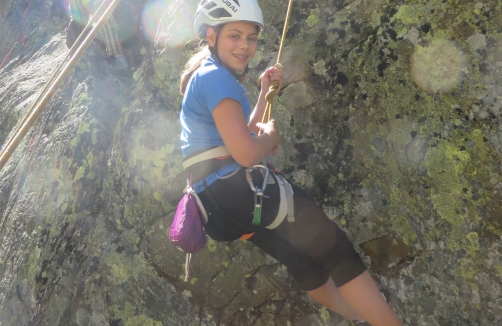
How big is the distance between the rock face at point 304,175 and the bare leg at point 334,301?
33 centimetres

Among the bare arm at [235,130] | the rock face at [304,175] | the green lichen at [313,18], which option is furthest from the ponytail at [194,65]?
the green lichen at [313,18]

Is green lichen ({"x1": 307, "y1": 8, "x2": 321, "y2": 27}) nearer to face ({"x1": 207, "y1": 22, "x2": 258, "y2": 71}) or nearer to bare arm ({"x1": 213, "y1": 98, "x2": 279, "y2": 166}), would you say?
face ({"x1": 207, "y1": 22, "x2": 258, "y2": 71})

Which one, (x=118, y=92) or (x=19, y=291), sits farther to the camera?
(x=118, y=92)

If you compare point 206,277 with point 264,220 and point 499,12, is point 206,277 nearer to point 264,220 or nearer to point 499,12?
point 264,220

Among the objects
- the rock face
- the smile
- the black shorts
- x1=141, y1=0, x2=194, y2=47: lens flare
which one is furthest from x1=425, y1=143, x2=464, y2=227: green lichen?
x1=141, y1=0, x2=194, y2=47: lens flare

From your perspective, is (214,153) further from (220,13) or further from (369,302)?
(369,302)

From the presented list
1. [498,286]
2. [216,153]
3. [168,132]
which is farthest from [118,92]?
[498,286]

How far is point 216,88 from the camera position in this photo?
269 cm

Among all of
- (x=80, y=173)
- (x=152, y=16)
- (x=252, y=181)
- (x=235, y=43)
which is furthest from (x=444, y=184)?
(x=152, y=16)

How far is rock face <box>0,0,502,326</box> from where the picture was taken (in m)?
3.28

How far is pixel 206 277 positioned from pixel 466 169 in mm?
2453

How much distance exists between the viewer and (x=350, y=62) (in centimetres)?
382

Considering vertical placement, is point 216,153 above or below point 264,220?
above

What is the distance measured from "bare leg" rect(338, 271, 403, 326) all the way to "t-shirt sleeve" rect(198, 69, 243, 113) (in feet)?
4.96
